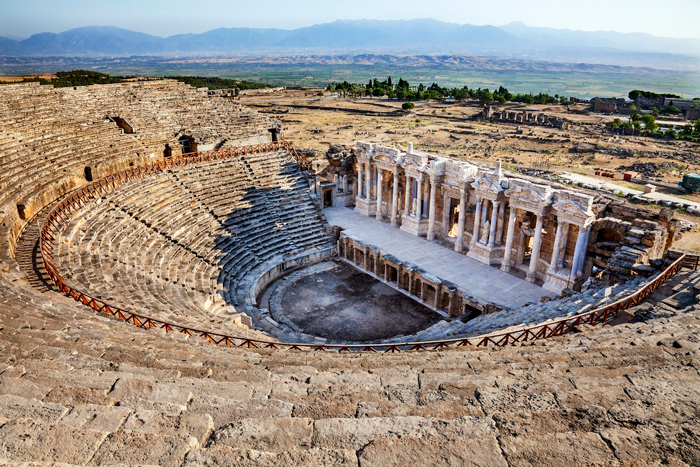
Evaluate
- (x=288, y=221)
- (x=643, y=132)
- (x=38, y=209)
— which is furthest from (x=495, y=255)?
(x=643, y=132)

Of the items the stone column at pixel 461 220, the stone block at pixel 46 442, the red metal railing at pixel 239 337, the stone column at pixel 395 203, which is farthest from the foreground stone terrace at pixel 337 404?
the stone column at pixel 395 203

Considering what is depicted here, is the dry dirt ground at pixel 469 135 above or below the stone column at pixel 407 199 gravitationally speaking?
below

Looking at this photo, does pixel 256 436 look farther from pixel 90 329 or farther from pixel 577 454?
pixel 90 329

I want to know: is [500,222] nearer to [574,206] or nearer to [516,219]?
[516,219]

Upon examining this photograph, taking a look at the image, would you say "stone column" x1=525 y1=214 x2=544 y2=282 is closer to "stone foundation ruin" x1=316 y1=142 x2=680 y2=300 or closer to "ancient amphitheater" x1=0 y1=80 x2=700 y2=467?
"stone foundation ruin" x1=316 y1=142 x2=680 y2=300

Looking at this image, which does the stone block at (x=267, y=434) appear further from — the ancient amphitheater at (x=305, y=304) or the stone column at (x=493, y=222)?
the stone column at (x=493, y=222)

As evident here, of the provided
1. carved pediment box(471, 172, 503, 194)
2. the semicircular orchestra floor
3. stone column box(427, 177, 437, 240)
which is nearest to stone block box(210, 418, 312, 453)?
the semicircular orchestra floor
